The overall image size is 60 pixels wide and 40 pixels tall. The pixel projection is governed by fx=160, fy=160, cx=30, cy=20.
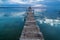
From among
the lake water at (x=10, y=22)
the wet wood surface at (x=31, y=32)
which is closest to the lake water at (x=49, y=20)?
the wet wood surface at (x=31, y=32)

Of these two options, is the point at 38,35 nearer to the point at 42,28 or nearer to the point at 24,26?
the point at 42,28

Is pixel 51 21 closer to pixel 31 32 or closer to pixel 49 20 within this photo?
pixel 49 20

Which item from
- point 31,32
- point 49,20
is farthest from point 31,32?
point 49,20

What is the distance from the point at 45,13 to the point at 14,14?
745 mm

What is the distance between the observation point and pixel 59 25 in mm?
3834

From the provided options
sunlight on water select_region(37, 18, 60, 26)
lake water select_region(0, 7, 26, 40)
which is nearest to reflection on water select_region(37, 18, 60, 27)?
sunlight on water select_region(37, 18, 60, 26)

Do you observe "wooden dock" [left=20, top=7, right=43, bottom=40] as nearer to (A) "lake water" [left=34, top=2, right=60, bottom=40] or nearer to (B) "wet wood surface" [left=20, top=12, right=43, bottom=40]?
(B) "wet wood surface" [left=20, top=12, right=43, bottom=40]

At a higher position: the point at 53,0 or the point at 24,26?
the point at 53,0

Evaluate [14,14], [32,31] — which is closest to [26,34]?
[32,31]

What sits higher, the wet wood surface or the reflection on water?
the reflection on water

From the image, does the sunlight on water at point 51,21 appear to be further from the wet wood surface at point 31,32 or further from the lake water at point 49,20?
the wet wood surface at point 31,32

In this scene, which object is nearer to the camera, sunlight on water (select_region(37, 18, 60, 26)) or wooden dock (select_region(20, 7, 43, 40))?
wooden dock (select_region(20, 7, 43, 40))

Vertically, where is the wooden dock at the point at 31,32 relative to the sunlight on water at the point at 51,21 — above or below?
below

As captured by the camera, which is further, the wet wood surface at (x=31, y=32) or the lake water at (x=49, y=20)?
the lake water at (x=49, y=20)
